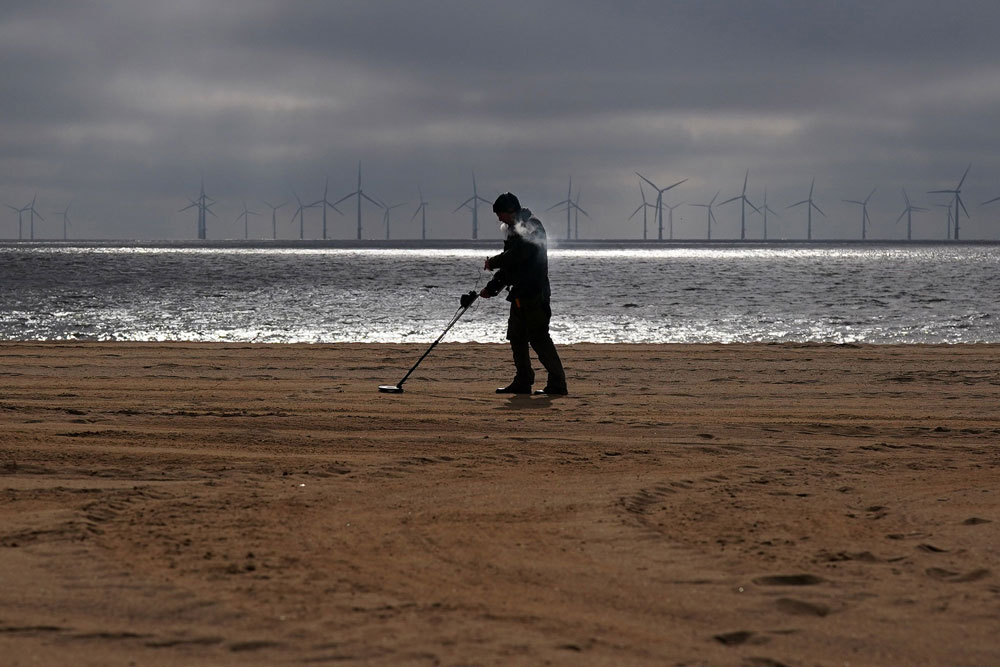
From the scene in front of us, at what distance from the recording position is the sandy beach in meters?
4.69

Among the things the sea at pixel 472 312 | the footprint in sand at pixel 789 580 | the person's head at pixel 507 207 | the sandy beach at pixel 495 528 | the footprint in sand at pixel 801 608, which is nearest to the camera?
the sandy beach at pixel 495 528

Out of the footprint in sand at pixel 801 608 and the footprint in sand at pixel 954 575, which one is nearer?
the footprint in sand at pixel 801 608

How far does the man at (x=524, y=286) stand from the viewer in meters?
12.7

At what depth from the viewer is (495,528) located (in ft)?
21.3

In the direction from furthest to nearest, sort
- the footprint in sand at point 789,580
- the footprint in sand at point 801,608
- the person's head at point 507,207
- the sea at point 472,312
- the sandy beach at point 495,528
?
the sea at point 472,312, the person's head at point 507,207, the footprint in sand at point 789,580, the footprint in sand at point 801,608, the sandy beach at point 495,528

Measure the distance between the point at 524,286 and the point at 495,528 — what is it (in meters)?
6.54

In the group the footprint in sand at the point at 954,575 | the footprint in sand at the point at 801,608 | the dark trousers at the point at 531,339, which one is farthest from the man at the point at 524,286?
the footprint in sand at the point at 801,608

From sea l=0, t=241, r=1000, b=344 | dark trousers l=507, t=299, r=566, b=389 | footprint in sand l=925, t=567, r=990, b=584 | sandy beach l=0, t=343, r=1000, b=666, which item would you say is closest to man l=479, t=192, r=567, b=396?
dark trousers l=507, t=299, r=566, b=389

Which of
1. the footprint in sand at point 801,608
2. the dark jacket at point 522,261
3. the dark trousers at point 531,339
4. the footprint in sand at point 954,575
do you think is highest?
the dark jacket at point 522,261

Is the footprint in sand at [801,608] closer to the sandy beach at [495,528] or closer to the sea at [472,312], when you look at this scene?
the sandy beach at [495,528]

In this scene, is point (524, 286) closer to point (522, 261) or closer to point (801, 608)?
point (522, 261)

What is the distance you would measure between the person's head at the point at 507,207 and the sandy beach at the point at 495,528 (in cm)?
197

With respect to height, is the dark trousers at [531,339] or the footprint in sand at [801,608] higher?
the dark trousers at [531,339]

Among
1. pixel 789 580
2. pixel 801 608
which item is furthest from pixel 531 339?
pixel 801 608
